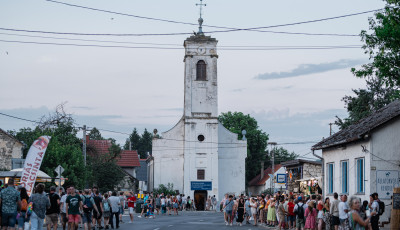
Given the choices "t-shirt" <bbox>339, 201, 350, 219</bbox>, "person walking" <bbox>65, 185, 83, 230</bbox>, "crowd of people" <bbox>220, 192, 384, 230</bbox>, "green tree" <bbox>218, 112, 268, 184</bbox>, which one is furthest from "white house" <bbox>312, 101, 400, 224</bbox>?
"green tree" <bbox>218, 112, 268, 184</bbox>

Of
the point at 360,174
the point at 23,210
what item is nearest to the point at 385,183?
the point at 360,174

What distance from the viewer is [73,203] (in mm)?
22250

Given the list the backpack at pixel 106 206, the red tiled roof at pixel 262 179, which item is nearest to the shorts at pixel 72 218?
the backpack at pixel 106 206

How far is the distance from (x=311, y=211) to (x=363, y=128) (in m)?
4.82

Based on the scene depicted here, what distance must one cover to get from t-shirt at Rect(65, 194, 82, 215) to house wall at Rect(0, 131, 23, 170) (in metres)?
32.5

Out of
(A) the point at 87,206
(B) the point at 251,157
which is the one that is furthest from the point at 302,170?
(B) the point at 251,157

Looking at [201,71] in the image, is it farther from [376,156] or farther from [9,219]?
[9,219]

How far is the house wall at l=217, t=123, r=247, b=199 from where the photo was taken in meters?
75.9

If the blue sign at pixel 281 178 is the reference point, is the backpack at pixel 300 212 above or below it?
below

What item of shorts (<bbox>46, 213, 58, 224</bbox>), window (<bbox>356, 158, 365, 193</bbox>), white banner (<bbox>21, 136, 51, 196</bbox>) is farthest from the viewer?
window (<bbox>356, 158, 365, 193</bbox>)

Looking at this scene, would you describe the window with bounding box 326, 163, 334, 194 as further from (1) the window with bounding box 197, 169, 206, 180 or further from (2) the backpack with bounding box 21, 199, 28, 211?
(1) the window with bounding box 197, 169, 206, 180

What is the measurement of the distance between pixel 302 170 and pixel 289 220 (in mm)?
20299

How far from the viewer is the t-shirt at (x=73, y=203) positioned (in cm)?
2227

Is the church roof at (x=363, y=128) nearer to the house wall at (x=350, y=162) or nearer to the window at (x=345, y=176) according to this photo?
the house wall at (x=350, y=162)
